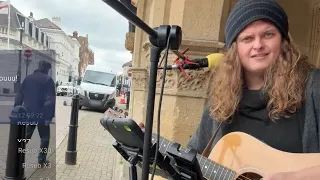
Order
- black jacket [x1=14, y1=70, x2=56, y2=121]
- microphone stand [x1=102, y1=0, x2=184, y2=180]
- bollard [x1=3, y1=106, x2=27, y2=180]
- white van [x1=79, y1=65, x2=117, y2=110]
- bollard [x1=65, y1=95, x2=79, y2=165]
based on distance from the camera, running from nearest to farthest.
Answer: microphone stand [x1=102, y1=0, x2=184, y2=180] → bollard [x1=3, y1=106, x2=27, y2=180] → black jacket [x1=14, y1=70, x2=56, y2=121] → bollard [x1=65, y1=95, x2=79, y2=165] → white van [x1=79, y1=65, x2=117, y2=110]

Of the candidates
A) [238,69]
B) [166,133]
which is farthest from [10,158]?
[238,69]

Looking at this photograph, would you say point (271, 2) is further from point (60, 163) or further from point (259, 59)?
point (60, 163)

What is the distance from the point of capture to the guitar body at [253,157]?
5.15ft

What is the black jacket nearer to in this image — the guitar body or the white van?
the guitar body

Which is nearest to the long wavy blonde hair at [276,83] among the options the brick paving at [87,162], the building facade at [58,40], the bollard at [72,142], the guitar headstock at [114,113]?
the guitar headstock at [114,113]

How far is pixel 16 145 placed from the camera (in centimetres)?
394

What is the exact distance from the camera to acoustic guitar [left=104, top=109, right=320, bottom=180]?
5.21 ft

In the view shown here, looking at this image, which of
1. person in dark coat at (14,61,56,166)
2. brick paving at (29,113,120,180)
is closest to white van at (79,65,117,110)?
brick paving at (29,113,120,180)

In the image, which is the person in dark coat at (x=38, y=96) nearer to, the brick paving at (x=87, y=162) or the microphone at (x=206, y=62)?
the brick paving at (x=87, y=162)

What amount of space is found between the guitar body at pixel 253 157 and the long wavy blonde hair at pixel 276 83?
0.13m

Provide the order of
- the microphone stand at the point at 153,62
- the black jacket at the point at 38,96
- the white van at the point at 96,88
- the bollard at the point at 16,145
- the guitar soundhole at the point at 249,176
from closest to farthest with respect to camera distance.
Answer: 1. the microphone stand at the point at 153,62
2. the guitar soundhole at the point at 249,176
3. the bollard at the point at 16,145
4. the black jacket at the point at 38,96
5. the white van at the point at 96,88

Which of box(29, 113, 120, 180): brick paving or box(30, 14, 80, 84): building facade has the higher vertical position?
box(30, 14, 80, 84): building facade

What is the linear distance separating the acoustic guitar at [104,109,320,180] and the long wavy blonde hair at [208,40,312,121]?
14cm

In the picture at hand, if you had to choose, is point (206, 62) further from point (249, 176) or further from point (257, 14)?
point (249, 176)
